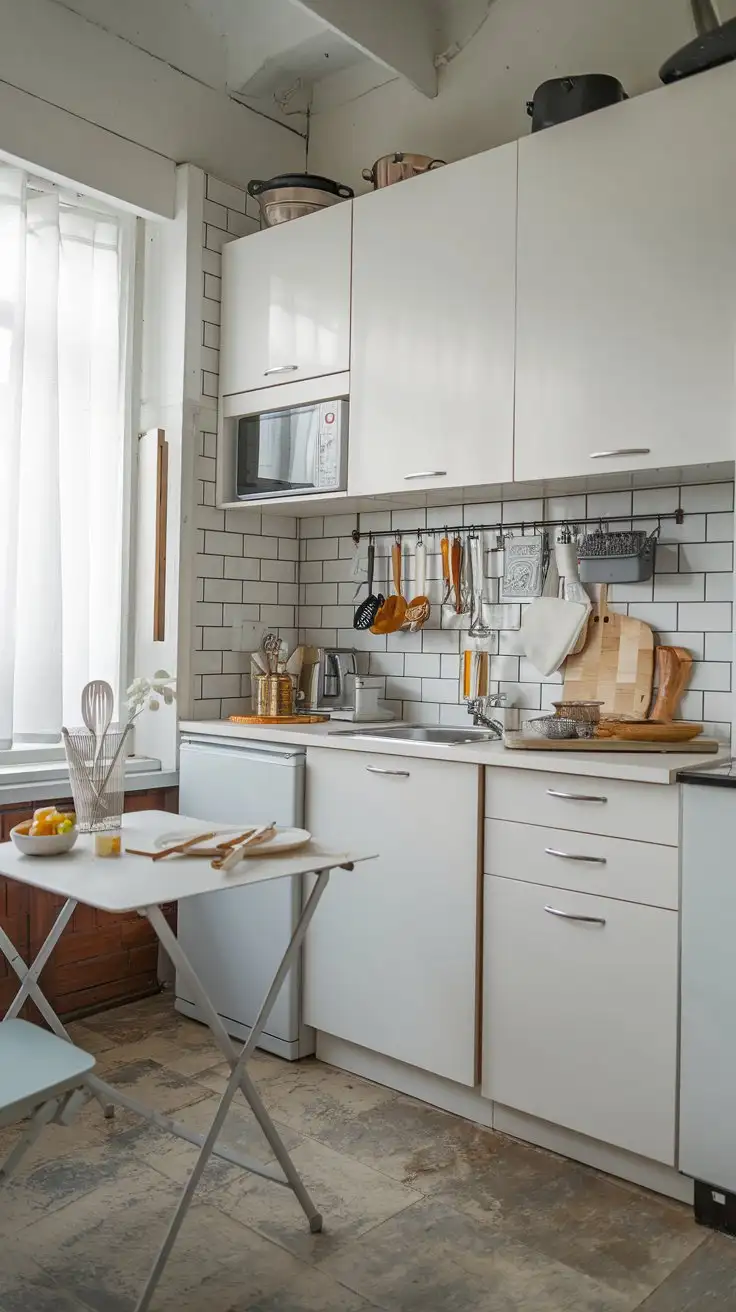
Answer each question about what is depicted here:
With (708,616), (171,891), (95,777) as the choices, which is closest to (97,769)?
(95,777)

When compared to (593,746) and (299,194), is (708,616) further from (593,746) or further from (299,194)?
(299,194)

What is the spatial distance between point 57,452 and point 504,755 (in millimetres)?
1791

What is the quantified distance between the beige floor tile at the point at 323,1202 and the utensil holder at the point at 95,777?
0.91 metres

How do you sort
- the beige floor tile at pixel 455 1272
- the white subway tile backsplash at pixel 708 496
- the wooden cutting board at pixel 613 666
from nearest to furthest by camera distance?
the beige floor tile at pixel 455 1272 → the white subway tile backsplash at pixel 708 496 → the wooden cutting board at pixel 613 666

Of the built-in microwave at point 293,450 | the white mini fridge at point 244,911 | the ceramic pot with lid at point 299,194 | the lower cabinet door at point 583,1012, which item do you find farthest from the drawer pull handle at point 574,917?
the ceramic pot with lid at point 299,194

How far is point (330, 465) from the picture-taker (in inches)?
132

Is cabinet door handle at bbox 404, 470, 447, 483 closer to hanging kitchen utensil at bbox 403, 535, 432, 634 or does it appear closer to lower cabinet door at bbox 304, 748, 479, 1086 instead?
hanging kitchen utensil at bbox 403, 535, 432, 634

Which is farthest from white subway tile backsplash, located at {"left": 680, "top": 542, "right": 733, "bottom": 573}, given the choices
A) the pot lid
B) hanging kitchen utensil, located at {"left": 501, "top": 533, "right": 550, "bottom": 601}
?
the pot lid

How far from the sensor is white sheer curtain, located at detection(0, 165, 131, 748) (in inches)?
126

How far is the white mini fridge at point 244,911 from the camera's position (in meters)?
3.06

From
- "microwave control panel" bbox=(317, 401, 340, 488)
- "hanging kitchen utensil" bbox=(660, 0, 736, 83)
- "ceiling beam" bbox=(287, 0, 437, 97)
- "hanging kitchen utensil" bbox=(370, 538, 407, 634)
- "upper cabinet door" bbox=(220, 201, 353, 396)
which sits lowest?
"hanging kitchen utensil" bbox=(370, 538, 407, 634)

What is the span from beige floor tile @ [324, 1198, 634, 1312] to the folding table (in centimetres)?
16

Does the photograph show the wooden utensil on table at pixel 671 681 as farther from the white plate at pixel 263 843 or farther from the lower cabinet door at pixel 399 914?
the white plate at pixel 263 843

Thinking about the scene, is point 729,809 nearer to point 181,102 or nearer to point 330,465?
point 330,465
